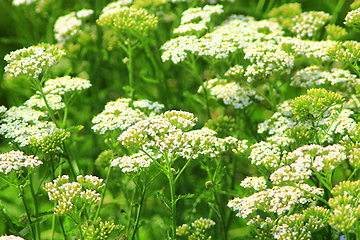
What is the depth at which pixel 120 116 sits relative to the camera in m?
3.21

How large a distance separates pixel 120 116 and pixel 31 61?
3.00 feet

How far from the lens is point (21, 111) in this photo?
11.1ft

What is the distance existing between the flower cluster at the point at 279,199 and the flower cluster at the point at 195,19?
2.01 meters

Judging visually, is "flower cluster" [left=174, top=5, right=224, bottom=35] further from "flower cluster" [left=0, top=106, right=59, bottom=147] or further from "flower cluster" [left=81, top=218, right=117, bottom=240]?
"flower cluster" [left=81, top=218, right=117, bottom=240]

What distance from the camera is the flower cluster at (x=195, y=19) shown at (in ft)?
12.6

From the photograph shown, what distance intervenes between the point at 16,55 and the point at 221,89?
6.48 feet

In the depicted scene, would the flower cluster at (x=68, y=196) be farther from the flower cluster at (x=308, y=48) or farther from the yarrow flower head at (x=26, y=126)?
the flower cluster at (x=308, y=48)

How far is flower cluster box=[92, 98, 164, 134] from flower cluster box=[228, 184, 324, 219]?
1.20 meters

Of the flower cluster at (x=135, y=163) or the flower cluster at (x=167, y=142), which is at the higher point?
the flower cluster at (x=167, y=142)

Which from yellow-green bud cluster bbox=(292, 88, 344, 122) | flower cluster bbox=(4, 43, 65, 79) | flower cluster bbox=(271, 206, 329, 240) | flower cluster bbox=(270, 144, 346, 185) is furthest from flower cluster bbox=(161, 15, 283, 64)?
flower cluster bbox=(271, 206, 329, 240)

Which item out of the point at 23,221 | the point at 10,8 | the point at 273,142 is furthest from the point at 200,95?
the point at 10,8

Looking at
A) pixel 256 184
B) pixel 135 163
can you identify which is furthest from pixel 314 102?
pixel 135 163

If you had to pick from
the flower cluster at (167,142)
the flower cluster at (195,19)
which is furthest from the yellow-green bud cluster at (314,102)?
the flower cluster at (195,19)

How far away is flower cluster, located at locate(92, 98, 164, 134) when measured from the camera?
10.3 ft
